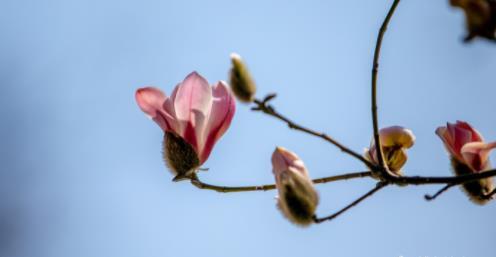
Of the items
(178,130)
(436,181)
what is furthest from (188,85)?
(436,181)

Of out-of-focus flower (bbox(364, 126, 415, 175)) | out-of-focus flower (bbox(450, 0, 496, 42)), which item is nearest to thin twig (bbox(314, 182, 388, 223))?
out-of-focus flower (bbox(364, 126, 415, 175))

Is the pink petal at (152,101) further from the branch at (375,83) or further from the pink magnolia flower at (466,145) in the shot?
the pink magnolia flower at (466,145)

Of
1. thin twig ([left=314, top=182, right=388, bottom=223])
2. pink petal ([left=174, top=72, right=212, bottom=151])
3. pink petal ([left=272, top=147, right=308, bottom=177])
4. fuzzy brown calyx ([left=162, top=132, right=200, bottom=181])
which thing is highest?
pink petal ([left=174, top=72, right=212, bottom=151])

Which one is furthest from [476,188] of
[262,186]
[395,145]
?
[262,186]

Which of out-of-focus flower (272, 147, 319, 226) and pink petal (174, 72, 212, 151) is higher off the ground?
pink petal (174, 72, 212, 151)

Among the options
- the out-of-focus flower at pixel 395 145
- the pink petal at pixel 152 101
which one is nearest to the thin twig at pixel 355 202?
the out-of-focus flower at pixel 395 145

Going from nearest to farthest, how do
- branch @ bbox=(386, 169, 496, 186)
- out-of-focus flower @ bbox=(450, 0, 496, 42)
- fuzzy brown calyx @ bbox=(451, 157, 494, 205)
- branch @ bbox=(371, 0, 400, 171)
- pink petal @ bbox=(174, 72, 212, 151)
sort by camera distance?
out-of-focus flower @ bbox=(450, 0, 496, 42)
branch @ bbox=(386, 169, 496, 186)
branch @ bbox=(371, 0, 400, 171)
fuzzy brown calyx @ bbox=(451, 157, 494, 205)
pink petal @ bbox=(174, 72, 212, 151)

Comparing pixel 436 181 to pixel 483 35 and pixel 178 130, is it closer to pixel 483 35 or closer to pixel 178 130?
→ pixel 483 35

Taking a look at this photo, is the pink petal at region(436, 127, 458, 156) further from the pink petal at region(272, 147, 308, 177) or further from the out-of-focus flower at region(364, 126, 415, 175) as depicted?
the pink petal at region(272, 147, 308, 177)
